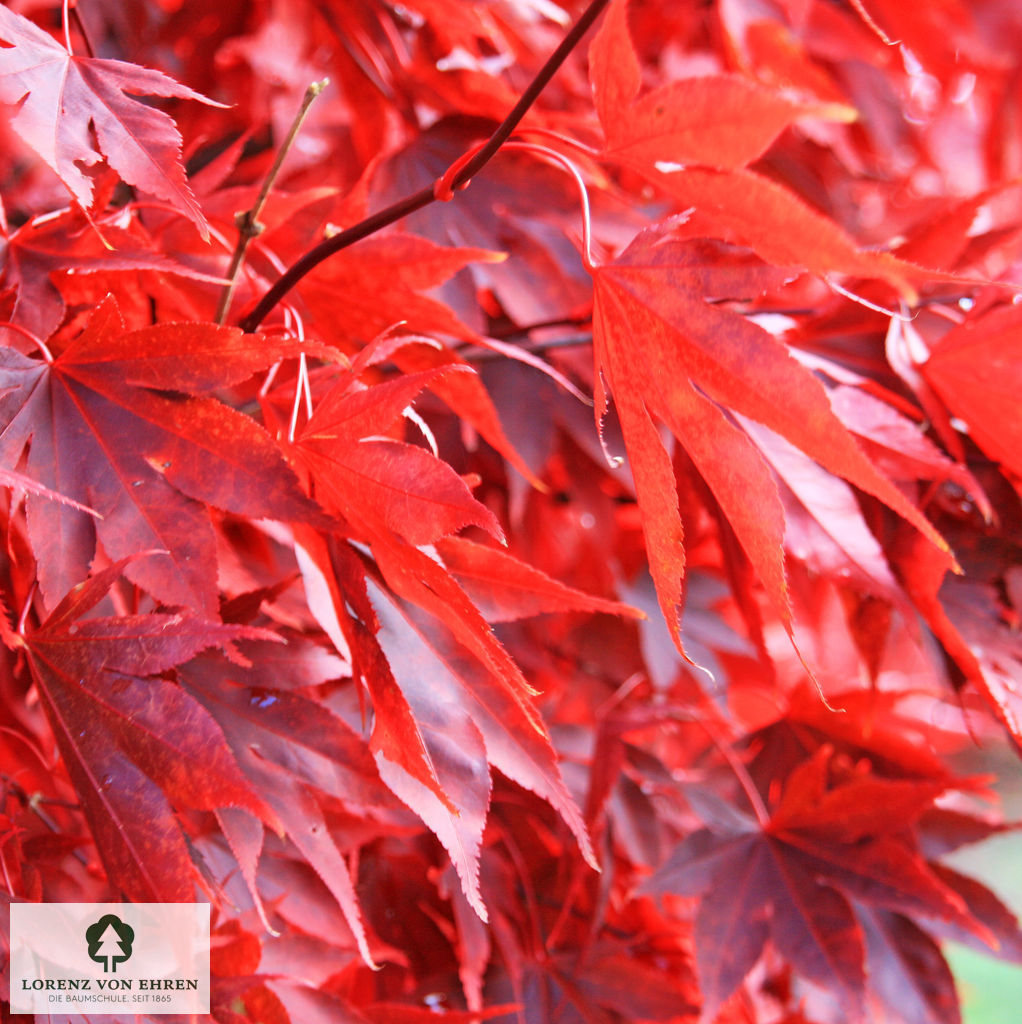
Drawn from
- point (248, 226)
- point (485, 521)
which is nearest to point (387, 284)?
point (248, 226)

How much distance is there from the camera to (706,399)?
297 millimetres

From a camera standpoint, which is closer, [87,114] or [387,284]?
[87,114]

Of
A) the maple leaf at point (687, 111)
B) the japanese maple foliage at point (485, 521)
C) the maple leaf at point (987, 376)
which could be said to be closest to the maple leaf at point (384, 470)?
the japanese maple foliage at point (485, 521)

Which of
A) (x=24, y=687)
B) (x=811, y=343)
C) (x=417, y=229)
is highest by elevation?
(x=417, y=229)

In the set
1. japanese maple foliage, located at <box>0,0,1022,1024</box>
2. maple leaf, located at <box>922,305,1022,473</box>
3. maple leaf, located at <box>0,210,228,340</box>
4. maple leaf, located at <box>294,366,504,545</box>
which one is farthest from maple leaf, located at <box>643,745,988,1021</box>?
maple leaf, located at <box>0,210,228,340</box>

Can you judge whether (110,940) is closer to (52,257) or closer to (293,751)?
(293,751)

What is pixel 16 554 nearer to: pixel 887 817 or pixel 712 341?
pixel 712 341

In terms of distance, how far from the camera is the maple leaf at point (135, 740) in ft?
0.98

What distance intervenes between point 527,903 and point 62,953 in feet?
0.97

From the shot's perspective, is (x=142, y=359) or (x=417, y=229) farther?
(x=417, y=229)

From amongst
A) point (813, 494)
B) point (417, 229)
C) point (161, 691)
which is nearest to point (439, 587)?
point (161, 691)

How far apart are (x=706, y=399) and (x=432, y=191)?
129 mm

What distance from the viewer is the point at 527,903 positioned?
539 mm

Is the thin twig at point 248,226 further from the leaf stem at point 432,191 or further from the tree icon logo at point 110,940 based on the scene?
the tree icon logo at point 110,940
